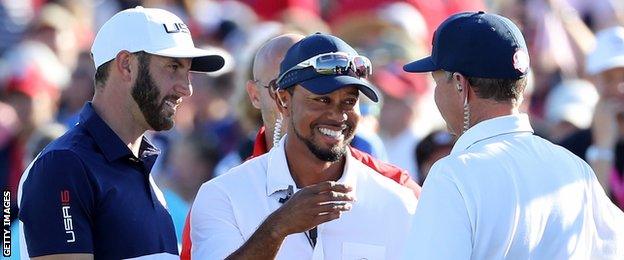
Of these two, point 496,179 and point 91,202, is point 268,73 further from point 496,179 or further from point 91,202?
point 496,179

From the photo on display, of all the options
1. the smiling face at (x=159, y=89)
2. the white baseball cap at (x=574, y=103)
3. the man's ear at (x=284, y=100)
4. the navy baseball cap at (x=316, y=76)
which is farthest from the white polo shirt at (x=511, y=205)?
the white baseball cap at (x=574, y=103)

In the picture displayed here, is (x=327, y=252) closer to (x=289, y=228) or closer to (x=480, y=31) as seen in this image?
(x=289, y=228)

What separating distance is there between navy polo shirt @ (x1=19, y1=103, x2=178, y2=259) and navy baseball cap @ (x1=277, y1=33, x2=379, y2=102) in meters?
0.63

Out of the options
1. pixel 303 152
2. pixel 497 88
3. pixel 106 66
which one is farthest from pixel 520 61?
pixel 106 66

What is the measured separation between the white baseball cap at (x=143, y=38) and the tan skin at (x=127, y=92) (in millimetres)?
46

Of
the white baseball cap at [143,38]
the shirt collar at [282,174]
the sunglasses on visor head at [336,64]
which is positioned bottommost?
the shirt collar at [282,174]

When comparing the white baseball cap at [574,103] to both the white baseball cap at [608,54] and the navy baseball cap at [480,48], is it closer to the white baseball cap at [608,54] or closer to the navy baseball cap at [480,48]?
the white baseball cap at [608,54]

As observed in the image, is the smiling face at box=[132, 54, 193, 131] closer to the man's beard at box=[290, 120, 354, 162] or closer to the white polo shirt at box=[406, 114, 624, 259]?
the man's beard at box=[290, 120, 354, 162]

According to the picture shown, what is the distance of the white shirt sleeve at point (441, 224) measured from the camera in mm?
4910

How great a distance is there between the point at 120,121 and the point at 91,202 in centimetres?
45

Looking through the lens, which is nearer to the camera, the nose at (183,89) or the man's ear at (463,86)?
the man's ear at (463,86)

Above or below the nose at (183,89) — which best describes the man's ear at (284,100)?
below

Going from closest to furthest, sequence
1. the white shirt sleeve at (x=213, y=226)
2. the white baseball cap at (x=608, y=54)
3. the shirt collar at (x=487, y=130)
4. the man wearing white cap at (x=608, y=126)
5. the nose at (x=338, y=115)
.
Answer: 1. the shirt collar at (x=487, y=130)
2. the white shirt sleeve at (x=213, y=226)
3. the nose at (x=338, y=115)
4. the man wearing white cap at (x=608, y=126)
5. the white baseball cap at (x=608, y=54)

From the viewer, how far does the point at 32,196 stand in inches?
213
